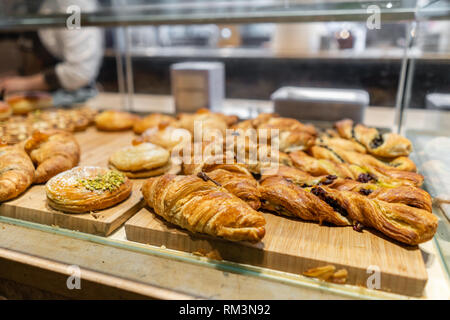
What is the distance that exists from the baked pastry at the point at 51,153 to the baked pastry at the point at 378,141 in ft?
4.83

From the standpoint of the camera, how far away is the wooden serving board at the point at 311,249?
3.41ft

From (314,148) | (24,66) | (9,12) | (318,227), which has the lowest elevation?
(318,227)

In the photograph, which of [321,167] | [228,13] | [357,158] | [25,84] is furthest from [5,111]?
[357,158]

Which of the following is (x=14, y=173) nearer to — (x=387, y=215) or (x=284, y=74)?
(x=387, y=215)

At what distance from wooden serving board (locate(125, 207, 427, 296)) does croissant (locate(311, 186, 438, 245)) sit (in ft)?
0.13

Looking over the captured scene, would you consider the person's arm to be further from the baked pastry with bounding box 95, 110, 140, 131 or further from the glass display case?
the baked pastry with bounding box 95, 110, 140, 131

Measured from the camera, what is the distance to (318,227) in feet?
4.16

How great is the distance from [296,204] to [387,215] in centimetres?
30

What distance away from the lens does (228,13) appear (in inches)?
76.2

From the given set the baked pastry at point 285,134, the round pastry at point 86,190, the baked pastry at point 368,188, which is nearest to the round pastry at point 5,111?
the round pastry at point 86,190

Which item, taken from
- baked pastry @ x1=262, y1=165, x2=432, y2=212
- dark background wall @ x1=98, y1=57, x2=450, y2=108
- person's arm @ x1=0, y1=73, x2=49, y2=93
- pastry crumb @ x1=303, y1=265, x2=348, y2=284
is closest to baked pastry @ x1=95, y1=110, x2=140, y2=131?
dark background wall @ x1=98, y1=57, x2=450, y2=108
